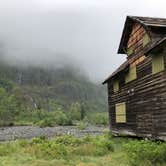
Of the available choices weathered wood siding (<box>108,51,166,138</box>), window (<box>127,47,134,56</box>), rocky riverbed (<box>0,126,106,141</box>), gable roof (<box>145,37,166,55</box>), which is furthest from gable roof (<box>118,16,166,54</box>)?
rocky riverbed (<box>0,126,106,141</box>)

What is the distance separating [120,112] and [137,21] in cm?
801

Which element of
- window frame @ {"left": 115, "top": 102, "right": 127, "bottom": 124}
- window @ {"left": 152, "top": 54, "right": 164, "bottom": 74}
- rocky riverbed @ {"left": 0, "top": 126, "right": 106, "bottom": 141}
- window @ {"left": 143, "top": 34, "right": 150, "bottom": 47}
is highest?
window @ {"left": 143, "top": 34, "right": 150, "bottom": 47}

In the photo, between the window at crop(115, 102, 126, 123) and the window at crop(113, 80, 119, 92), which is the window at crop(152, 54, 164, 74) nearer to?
the window at crop(115, 102, 126, 123)

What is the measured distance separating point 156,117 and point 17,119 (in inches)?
3726

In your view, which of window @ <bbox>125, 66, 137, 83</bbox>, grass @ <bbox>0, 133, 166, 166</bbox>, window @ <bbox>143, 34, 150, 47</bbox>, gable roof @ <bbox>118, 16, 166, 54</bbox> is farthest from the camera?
window @ <bbox>125, 66, 137, 83</bbox>

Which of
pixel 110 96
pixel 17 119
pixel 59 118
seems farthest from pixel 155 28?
pixel 17 119

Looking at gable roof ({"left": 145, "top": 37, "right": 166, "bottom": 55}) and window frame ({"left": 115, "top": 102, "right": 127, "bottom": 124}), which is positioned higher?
gable roof ({"left": 145, "top": 37, "right": 166, "bottom": 55})

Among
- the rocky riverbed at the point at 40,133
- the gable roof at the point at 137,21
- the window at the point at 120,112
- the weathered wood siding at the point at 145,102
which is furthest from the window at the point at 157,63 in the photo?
the rocky riverbed at the point at 40,133

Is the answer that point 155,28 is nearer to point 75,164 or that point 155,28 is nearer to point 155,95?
point 155,95

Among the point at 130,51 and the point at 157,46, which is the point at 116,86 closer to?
the point at 130,51

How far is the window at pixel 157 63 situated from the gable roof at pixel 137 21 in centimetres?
208

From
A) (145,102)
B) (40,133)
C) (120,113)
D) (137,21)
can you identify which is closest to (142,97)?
(145,102)

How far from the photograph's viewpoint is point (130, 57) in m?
24.2

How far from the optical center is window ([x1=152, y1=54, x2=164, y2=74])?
712 inches
